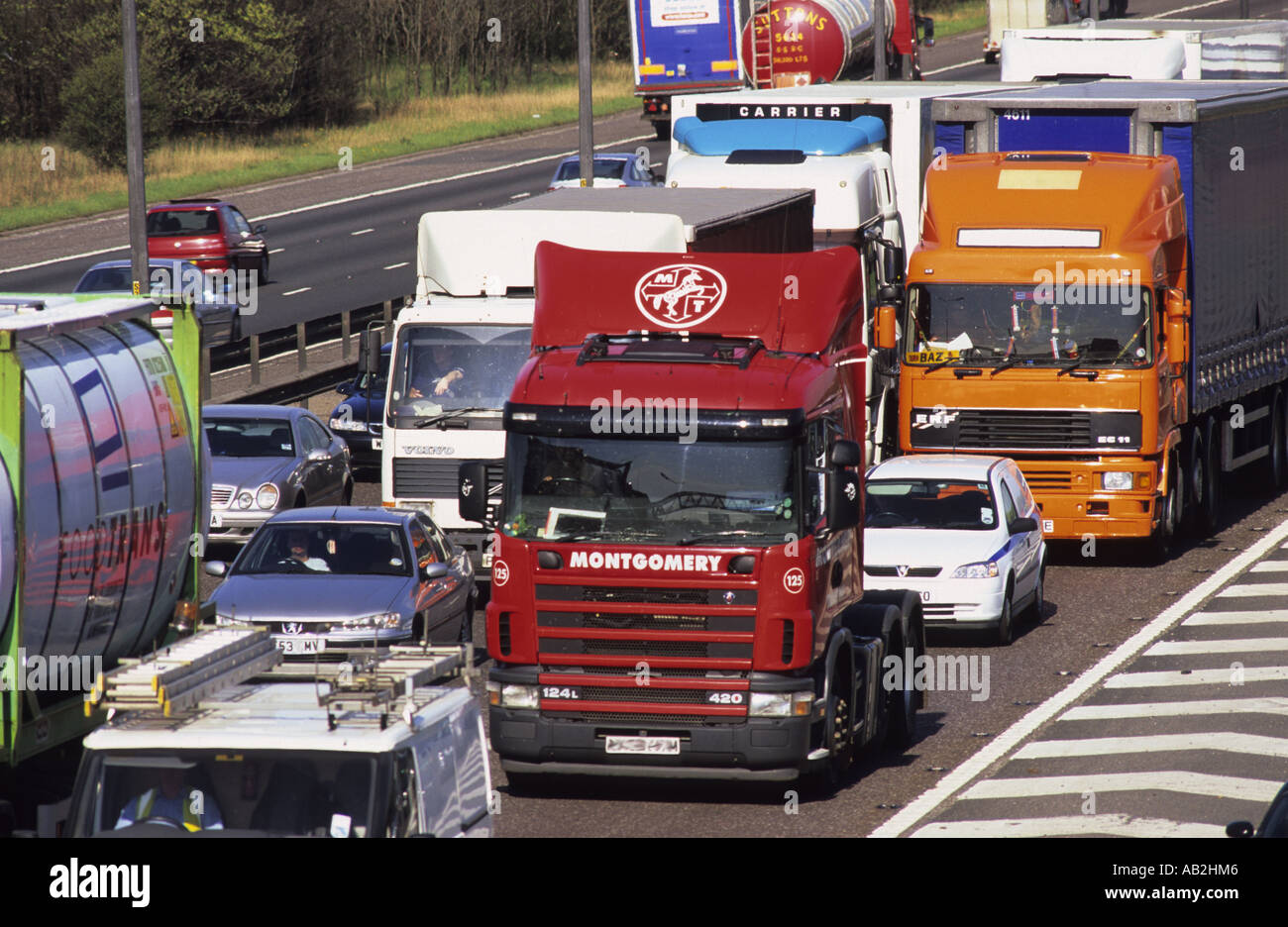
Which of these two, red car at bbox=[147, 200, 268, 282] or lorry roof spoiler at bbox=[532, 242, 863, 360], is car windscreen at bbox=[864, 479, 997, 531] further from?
red car at bbox=[147, 200, 268, 282]

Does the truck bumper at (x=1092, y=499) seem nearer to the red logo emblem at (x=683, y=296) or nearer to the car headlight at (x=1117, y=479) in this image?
the car headlight at (x=1117, y=479)

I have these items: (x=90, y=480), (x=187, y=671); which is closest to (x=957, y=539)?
(x=90, y=480)

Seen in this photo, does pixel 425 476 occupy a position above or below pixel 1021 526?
above

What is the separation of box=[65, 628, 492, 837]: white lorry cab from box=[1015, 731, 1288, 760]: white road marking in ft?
25.7

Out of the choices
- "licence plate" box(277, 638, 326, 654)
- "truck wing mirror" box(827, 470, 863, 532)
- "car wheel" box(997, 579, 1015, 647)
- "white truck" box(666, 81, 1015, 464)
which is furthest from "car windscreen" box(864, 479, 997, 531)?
"truck wing mirror" box(827, 470, 863, 532)

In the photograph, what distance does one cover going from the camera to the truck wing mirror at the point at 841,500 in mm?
14242

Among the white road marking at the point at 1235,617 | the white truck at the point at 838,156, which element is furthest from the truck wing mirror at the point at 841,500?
the white truck at the point at 838,156

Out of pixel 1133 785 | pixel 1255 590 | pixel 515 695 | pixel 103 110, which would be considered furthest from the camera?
pixel 103 110

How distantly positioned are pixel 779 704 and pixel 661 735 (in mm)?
803

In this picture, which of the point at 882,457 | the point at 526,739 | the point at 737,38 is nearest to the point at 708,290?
the point at 526,739

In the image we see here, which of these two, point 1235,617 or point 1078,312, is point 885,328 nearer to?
point 1078,312

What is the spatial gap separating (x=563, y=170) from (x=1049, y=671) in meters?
33.5

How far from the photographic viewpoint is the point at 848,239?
993 inches

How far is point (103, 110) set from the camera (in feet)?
192
